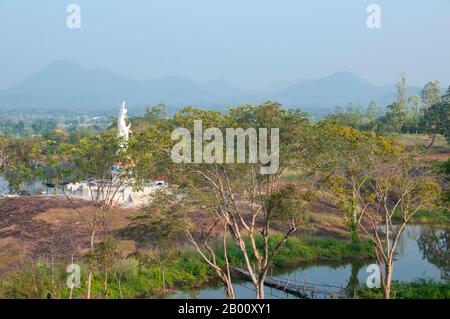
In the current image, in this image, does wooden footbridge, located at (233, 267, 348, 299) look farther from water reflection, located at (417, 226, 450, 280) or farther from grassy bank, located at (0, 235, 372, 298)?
water reflection, located at (417, 226, 450, 280)

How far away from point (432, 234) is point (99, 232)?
17.2 metres

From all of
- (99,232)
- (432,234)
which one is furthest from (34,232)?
(432,234)

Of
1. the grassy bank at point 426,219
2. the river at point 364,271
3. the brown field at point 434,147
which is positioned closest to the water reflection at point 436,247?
the river at point 364,271

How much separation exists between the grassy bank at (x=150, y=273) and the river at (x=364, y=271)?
1.92 ft

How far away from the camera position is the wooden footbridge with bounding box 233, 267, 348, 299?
18.7m

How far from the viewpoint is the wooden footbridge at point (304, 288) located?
18.7 meters

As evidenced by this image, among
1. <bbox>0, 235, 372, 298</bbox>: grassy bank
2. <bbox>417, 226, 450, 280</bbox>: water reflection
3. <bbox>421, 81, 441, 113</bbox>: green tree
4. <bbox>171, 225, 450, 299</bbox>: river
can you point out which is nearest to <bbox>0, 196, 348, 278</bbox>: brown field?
<bbox>0, 235, 372, 298</bbox>: grassy bank

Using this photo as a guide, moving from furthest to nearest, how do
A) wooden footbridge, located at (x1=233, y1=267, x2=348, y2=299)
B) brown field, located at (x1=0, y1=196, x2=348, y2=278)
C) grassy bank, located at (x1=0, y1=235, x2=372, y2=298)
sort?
brown field, located at (x1=0, y1=196, x2=348, y2=278), wooden footbridge, located at (x1=233, y1=267, x2=348, y2=299), grassy bank, located at (x1=0, y1=235, x2=372, y2=298)

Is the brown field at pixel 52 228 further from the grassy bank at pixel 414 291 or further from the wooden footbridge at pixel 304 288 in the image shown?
the grassy bank at pixel 414 291

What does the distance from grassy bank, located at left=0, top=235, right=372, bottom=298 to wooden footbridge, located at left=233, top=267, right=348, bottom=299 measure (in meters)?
2.27
